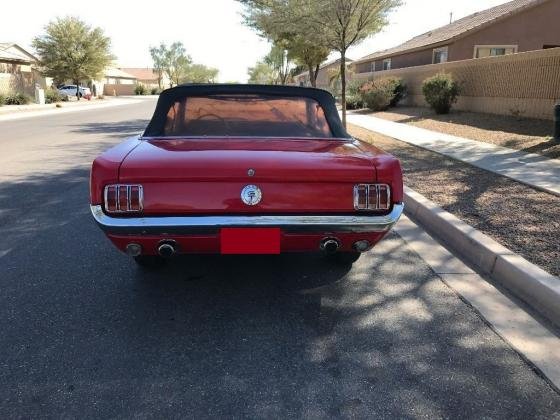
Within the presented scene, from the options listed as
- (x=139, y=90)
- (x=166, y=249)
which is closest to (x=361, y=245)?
(x=166, y=249)

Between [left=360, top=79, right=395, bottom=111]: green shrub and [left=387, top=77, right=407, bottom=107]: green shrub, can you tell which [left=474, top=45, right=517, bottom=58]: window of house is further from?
[left=360, top=79, right=395, bottom=111]: green shrub

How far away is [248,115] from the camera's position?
404 cm

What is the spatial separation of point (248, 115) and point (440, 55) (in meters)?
26.4

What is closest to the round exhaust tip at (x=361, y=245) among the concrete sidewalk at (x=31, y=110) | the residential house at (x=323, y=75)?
the concrete sidewalk at (x=31, y=110)

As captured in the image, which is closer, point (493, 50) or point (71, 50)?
point (493, 50)

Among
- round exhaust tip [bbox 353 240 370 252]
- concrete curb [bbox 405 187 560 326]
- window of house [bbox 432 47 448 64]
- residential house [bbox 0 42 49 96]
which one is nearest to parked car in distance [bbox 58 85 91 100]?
residential house [bbox 0 42 49 96]

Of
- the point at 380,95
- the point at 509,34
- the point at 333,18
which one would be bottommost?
the point at 380,95

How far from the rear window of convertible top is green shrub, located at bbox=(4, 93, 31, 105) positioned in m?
36.4

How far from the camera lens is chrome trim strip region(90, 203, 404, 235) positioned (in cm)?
293

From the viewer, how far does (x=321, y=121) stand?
404 cm

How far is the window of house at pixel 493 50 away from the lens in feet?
80.4

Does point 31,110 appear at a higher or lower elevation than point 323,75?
lower

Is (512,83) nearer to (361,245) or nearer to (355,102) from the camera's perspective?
(355,102)

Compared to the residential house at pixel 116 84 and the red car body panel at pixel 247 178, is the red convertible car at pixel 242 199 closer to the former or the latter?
the red car body panel at pixel 247 178
